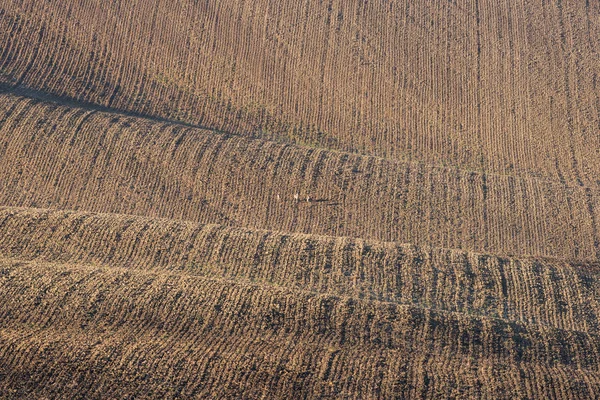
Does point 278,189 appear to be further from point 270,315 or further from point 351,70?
point 351,70

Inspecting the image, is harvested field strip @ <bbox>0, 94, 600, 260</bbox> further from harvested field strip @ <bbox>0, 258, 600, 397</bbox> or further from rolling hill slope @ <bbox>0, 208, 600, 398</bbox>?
harvested field strip @ <bbox>0, 258, 600, 397</bbox>

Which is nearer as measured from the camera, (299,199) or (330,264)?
(330,264)

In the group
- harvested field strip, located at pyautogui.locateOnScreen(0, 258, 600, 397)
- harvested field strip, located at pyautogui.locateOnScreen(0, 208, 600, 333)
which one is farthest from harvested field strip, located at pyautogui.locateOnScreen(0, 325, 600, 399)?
harvested field strip, located at pyautogui.locateOnScreen(0, 208, 600, 333)

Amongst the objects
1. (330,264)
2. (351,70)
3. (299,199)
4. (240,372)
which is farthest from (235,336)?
(351,70)

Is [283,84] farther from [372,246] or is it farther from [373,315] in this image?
[373,315]

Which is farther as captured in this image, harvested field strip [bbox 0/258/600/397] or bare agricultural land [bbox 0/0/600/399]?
bare agricultural land [bbox 0/0/600/399]

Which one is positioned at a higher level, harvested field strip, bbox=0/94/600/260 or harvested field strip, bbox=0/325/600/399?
harvested field strip, bbox=0/325/600/399
